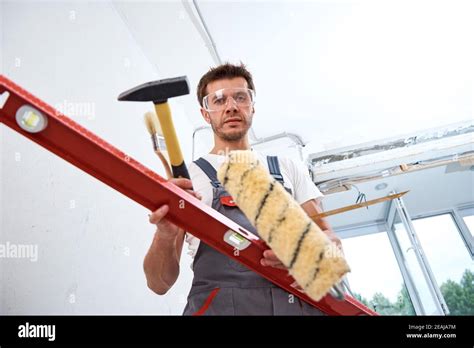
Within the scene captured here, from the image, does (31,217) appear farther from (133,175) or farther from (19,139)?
(133,175)

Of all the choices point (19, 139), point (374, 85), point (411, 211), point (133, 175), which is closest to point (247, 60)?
point (374, 85)

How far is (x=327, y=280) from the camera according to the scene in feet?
1.15

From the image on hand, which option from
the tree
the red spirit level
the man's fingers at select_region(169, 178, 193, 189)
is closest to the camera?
the red spirit level

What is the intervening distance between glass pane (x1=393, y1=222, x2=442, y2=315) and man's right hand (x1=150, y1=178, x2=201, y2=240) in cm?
280

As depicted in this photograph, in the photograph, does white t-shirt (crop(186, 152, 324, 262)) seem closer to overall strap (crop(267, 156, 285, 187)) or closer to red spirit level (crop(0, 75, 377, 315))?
overall strap (crop(267, 156, 285, 187))

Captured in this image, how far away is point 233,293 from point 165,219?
0.23 meters

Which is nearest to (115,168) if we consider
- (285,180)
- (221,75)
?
(285,180)

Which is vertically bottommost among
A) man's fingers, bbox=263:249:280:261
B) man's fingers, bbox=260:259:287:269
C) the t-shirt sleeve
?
man's fingers, bbox=260:259:287:269

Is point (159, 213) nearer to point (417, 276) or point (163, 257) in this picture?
point (163, 257)

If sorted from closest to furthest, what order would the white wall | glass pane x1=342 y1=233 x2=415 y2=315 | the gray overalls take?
the gray overalls
the white wall
glass pane x1=342 y1=233 x2=415 y2=315

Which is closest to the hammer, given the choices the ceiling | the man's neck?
the man's neck

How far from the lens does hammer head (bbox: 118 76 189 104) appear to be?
1.63 ft

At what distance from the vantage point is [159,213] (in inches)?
17.3
